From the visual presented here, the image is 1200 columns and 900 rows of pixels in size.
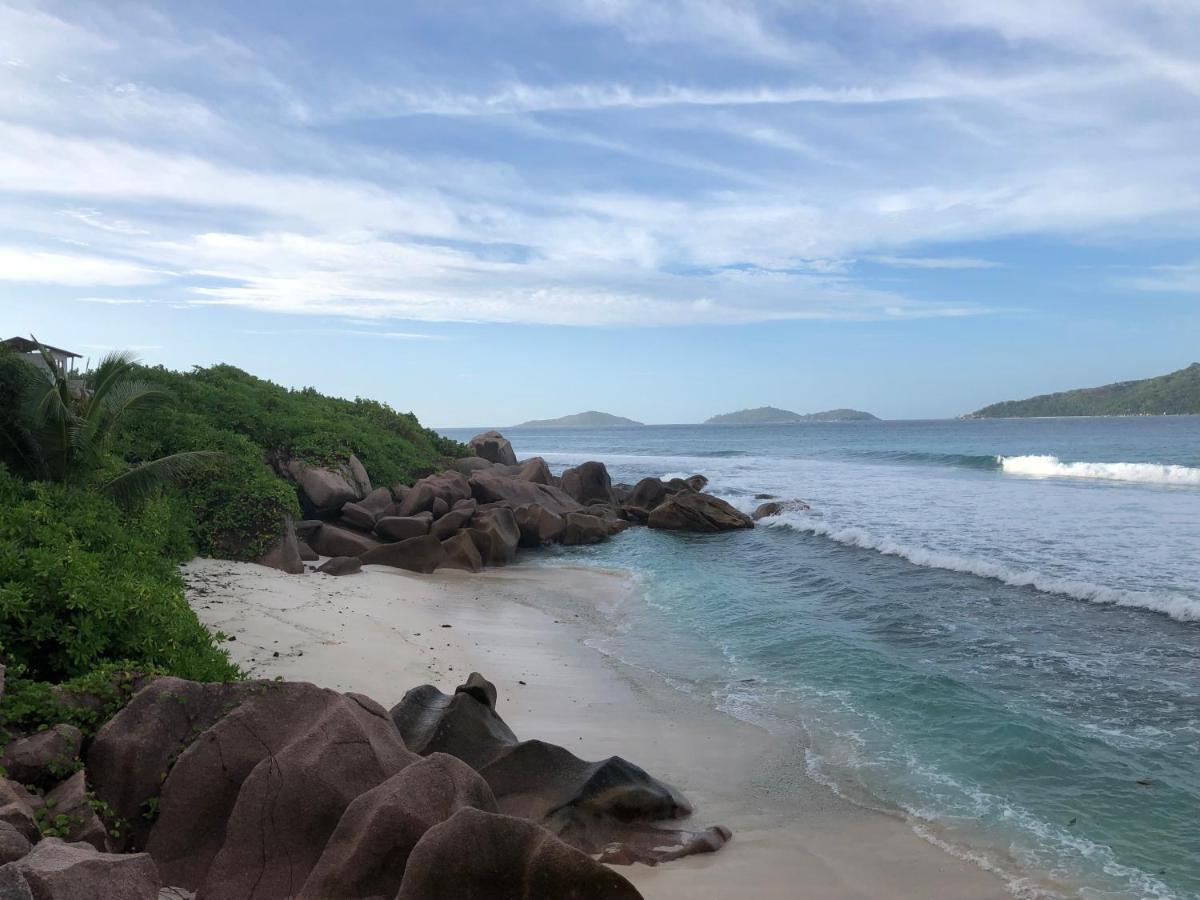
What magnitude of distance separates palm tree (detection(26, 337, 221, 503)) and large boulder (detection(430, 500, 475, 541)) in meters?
9.52

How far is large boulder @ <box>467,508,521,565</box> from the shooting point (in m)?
20.3

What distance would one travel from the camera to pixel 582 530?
24.5m

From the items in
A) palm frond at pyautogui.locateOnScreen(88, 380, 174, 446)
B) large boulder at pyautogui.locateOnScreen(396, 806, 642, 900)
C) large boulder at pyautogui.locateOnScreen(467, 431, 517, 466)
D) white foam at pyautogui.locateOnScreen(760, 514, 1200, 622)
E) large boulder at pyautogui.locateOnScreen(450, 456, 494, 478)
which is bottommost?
white foam at pyautogui.locateOnScreen(760, 514, 1200, 622)

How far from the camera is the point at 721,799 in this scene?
737cm

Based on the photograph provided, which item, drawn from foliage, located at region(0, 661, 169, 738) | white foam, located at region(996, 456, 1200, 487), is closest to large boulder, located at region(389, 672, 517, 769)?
foliage, located at region(0, 661, 169, 738)

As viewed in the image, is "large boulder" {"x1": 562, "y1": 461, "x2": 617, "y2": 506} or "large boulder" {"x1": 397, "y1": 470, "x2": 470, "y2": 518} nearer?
"large boulder" {"x1": 397, "y1": 470, "x2": 470, "y2": 518}

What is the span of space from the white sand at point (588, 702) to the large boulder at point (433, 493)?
243 inches

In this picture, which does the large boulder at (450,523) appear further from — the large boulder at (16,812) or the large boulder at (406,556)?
the large boulder at (16,812)

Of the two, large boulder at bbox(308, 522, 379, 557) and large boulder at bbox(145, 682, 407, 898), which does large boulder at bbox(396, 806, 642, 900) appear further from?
large boulder at bbox(308, 522, 379, 557)

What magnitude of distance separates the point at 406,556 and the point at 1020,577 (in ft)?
40.4

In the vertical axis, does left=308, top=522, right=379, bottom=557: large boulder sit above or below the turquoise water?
above

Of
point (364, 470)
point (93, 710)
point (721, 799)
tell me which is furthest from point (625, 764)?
point (364, 470)

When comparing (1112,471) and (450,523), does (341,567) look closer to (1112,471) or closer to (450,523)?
(450,523)

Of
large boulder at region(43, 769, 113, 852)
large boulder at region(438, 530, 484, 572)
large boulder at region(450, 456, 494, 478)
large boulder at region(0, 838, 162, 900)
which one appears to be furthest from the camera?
large boulder at region(450, 456, 494, 478)
